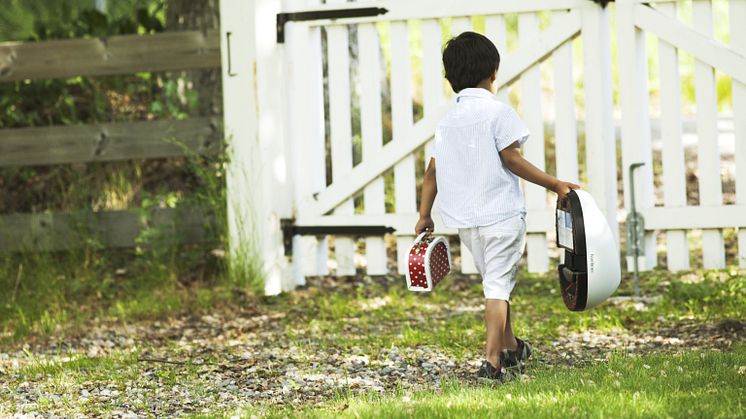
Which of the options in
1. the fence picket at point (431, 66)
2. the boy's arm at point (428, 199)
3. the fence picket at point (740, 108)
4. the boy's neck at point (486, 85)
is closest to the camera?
the boy's neck at point (486, 85)

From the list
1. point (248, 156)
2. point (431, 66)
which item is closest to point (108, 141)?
point (248, 156)

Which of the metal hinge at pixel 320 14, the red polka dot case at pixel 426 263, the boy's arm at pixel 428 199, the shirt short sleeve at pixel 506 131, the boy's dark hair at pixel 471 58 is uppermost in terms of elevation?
the metal hinge at pixel 320 14

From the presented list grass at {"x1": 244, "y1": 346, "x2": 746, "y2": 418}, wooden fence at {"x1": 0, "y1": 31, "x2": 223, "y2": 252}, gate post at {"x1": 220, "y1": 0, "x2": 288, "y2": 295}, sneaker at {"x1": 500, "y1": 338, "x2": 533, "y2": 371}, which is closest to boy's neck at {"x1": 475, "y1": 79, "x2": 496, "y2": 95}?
sneaker at {"x1": 500, "y1": 338, "x2": 533, "y2": 371}

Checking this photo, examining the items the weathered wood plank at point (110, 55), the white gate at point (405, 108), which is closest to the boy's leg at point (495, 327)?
the white gate at point (405, 108)

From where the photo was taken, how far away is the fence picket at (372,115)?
5547 mm

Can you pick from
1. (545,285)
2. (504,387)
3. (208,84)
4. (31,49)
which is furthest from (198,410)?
(208,84)

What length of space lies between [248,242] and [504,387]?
8.62 ft

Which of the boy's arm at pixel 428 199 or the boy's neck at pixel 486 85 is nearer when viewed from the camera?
the boy's neck at pixel 486 85

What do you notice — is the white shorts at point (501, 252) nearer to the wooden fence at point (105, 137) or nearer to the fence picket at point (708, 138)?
the fence picket at point (708, 138)

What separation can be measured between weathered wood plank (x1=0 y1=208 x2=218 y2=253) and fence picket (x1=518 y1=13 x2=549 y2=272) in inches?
75.2

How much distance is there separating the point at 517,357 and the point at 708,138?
2011 millimetres

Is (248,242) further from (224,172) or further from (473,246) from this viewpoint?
(473,246)

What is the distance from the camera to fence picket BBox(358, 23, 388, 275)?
5.55m

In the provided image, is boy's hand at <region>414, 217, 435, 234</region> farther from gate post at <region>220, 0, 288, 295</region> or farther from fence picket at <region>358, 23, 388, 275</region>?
gate post at <region>220, 0, 288, 295</region>
